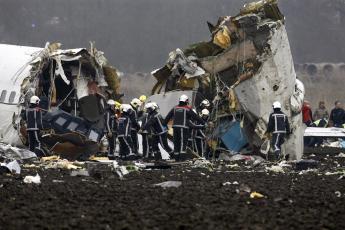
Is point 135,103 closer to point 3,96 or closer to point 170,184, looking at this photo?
point 3,96

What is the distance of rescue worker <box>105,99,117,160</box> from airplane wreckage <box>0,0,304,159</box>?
Answer: 0.53 metres

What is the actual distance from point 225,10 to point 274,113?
1626 inches

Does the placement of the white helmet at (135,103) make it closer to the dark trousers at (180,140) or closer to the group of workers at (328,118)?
the dark trousers at (180,140)

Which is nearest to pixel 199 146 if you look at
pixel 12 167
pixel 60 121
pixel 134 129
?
pixel 134 129

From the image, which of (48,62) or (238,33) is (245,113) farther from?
(48,62)

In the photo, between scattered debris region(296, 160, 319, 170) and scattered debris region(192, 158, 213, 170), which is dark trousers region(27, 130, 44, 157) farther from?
scattered debris region(296, 160, 319, 170)

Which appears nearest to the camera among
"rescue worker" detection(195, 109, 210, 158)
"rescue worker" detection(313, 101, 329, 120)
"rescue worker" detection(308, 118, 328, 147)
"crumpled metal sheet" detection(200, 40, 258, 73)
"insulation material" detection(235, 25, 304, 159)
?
"insulation material" detection(235, 25, 304, 159)

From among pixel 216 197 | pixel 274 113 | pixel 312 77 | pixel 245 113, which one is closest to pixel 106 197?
pixel 216 197

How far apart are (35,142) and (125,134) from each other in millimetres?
2609

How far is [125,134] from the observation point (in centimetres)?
2388

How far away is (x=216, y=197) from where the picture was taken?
11125 mm

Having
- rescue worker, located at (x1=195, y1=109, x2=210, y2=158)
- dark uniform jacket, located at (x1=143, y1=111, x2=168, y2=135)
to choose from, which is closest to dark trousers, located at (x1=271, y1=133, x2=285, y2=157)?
rescue worker, located at (x1=195, y1=109, x2=210, y2=158)

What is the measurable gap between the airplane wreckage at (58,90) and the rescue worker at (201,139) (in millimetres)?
2844

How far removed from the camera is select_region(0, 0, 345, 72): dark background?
195 feet
